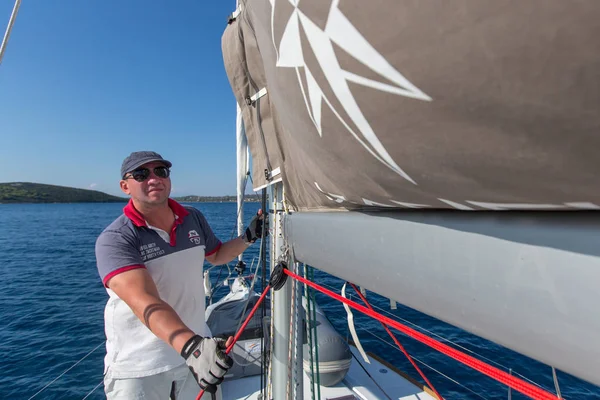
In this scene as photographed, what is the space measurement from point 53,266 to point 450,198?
83.7ft

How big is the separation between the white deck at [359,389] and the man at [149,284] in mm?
2457

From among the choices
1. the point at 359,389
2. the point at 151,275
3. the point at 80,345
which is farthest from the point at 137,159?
the point at 80,345

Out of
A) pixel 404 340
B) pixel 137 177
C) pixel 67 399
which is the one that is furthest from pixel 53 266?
pixel 137 177

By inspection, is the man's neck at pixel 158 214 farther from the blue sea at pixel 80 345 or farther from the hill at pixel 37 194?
the hill at pixel 37 194

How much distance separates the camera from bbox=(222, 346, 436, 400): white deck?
4.50 meters

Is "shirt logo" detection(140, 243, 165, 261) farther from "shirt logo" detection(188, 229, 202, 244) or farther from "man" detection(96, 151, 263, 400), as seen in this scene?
"shirt logo" detection(188, 229, 202, 244)

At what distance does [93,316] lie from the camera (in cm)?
1197

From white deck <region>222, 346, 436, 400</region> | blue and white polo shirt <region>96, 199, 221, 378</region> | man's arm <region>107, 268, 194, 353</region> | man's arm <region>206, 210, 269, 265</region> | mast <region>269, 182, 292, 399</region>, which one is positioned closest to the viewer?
man's arm <region>107, 268, 194, 353</region>

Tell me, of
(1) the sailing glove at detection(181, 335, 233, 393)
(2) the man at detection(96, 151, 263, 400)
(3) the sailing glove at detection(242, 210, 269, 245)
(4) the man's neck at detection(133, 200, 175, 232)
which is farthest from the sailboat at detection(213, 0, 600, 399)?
(3) the sailing glove at detection(242, 210, 269, 245)

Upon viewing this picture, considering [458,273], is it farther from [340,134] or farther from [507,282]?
[340,134]

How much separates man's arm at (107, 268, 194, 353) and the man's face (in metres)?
0.52

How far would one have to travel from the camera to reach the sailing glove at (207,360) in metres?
1.58

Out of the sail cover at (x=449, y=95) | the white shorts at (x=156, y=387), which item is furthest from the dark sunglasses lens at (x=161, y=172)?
the sail cover at (x=449, y=95)

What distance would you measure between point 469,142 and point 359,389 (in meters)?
5.09
